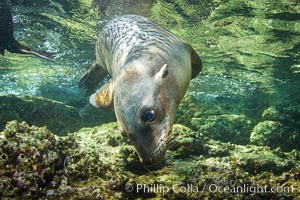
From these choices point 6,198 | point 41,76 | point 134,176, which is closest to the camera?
point 6,198

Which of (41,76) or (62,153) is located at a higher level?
(62,153)

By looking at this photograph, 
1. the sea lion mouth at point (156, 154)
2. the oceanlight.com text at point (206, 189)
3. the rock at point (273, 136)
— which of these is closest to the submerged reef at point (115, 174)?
the oceanlight.com text at point (206, 189)

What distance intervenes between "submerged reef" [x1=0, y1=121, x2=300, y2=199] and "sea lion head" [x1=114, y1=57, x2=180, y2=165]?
653 mm

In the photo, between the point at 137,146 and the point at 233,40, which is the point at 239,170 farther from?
the point at 233,40

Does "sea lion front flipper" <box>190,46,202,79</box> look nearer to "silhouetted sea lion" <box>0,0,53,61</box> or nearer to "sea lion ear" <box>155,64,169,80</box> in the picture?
"sea lion ear" <box>155,64,169,80</box>

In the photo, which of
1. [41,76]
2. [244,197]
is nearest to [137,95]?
[244,197]

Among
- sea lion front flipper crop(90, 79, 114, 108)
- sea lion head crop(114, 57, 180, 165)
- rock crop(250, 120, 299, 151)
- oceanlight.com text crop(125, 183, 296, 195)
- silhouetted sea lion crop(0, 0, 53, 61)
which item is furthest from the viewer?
rock crop(250, 120, 299, 151)

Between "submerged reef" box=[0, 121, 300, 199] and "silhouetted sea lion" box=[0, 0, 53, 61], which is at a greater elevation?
"silhouetted sea lion" box=[0, 0, 53, 61]

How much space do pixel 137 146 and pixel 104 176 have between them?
837 millimetres

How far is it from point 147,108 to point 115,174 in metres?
1.19

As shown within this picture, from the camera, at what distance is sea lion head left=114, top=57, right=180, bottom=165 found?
327 centimetres

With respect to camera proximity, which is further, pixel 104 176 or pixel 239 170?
pixel 239 170

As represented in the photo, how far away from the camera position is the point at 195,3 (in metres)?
9.09

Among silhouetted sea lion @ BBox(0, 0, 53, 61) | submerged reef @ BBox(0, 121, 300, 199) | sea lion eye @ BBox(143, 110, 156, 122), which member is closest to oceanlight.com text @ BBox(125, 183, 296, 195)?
submerged reef @ BBox(0, 121, 300, 199)
